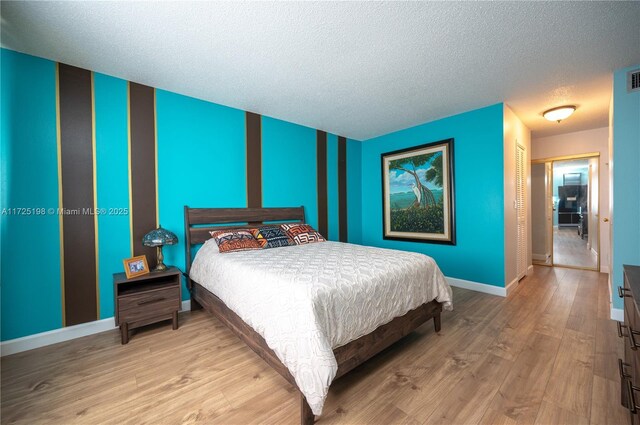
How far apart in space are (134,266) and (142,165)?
43.7 inches

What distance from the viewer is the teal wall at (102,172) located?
2.10 metres

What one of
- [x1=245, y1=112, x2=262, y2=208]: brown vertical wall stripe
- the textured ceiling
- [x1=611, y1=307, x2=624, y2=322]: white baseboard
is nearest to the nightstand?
[x1=245, y1=112, x2=262, y2=208]: brown vertical wall stripe

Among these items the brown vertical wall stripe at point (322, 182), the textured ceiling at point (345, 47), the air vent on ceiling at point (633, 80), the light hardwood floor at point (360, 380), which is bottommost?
the light hardwood floor at point (360, 380)

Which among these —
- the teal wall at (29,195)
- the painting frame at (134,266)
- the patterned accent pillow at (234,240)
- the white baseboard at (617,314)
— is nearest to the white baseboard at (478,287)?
the white baseboard at (617,314)

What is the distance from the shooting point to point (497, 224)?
10.9ft

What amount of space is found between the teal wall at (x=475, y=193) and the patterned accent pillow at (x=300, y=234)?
1986 mm

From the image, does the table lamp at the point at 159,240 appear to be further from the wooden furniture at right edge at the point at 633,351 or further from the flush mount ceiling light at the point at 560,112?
the flush mount ceiling light at the point at 560,112

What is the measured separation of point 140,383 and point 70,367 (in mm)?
712

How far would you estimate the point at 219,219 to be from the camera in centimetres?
319

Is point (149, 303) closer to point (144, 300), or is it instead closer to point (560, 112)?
→ point (144, 300)

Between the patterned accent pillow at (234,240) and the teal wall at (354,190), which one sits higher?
the teal wall at (354,190)

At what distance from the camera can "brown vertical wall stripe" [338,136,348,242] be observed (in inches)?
186

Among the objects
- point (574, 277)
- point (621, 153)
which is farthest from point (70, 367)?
point (574, 277)

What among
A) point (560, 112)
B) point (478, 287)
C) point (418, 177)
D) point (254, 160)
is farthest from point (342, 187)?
point (560, 112)
